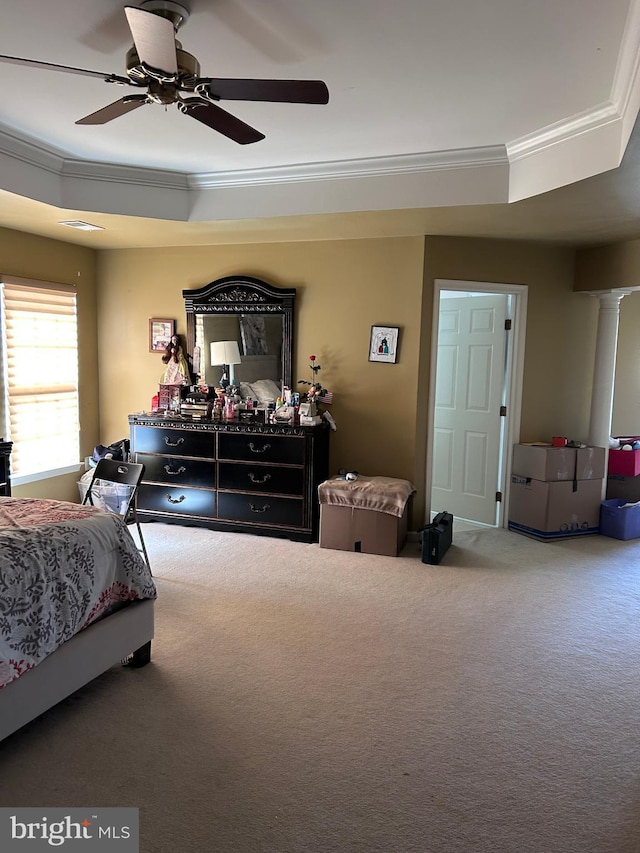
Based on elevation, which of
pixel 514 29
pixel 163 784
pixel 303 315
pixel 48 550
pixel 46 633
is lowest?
pixel 163 784

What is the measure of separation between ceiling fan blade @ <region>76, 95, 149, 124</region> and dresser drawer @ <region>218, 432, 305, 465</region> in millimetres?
2657

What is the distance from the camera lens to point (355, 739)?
2361 millimetres

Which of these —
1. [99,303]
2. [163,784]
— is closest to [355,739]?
[163,784]

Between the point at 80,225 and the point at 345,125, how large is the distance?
7.88ft

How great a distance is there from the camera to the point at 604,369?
17.3ft

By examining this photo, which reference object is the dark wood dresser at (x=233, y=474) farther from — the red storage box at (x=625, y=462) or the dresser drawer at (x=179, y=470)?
the red storage box at (x=625, y=462)

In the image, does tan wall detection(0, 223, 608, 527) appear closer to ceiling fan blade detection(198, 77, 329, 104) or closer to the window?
the window

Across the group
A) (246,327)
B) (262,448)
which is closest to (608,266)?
(246,327)

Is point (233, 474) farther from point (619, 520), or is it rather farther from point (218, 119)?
point (619, 520)

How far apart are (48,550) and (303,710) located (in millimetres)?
1254

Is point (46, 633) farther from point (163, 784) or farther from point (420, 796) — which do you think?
point (420, 796)

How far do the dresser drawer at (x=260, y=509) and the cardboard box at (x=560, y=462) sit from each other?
1.97m

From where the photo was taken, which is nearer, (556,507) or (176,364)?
(556,507)

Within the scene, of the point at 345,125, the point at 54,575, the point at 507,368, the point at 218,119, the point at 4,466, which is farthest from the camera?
the point at 507,368
